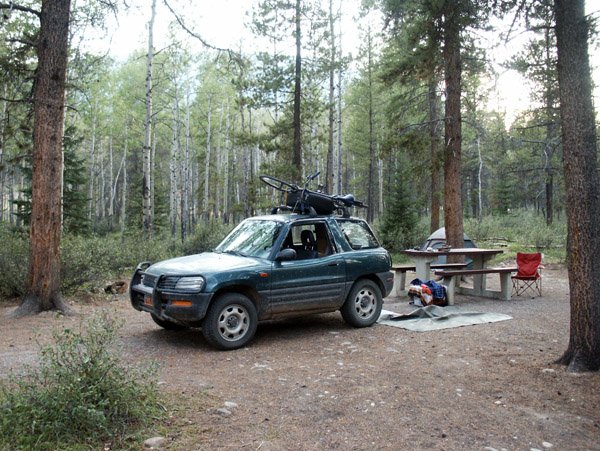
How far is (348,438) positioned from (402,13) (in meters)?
11.5

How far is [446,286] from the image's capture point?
10.1m

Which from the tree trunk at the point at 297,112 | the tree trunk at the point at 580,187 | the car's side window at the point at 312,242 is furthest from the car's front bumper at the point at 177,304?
the tree trunk at the point at 297,112

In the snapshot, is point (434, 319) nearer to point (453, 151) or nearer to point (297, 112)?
point (453, 151)

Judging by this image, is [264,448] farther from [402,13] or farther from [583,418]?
[402,13]

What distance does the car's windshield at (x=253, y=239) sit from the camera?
7.24 meters

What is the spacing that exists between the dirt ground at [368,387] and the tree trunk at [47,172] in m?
0.82

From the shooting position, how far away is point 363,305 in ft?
26.1

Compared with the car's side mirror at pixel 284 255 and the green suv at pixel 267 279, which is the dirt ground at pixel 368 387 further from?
the car's side mirror at pixel 284 255

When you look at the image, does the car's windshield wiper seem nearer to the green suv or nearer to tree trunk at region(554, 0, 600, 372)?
the green suv

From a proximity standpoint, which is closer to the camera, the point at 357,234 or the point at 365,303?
the point at 365,303

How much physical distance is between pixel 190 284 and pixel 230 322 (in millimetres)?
786

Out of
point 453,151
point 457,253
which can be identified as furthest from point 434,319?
point 453,151

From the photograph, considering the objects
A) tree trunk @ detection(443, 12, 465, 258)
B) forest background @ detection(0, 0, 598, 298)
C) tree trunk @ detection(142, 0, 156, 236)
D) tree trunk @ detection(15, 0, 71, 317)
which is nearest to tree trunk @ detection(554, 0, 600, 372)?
forest background @ detection(0, 0, 598, 298)

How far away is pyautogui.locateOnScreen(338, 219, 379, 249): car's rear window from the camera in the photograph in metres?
8.01
